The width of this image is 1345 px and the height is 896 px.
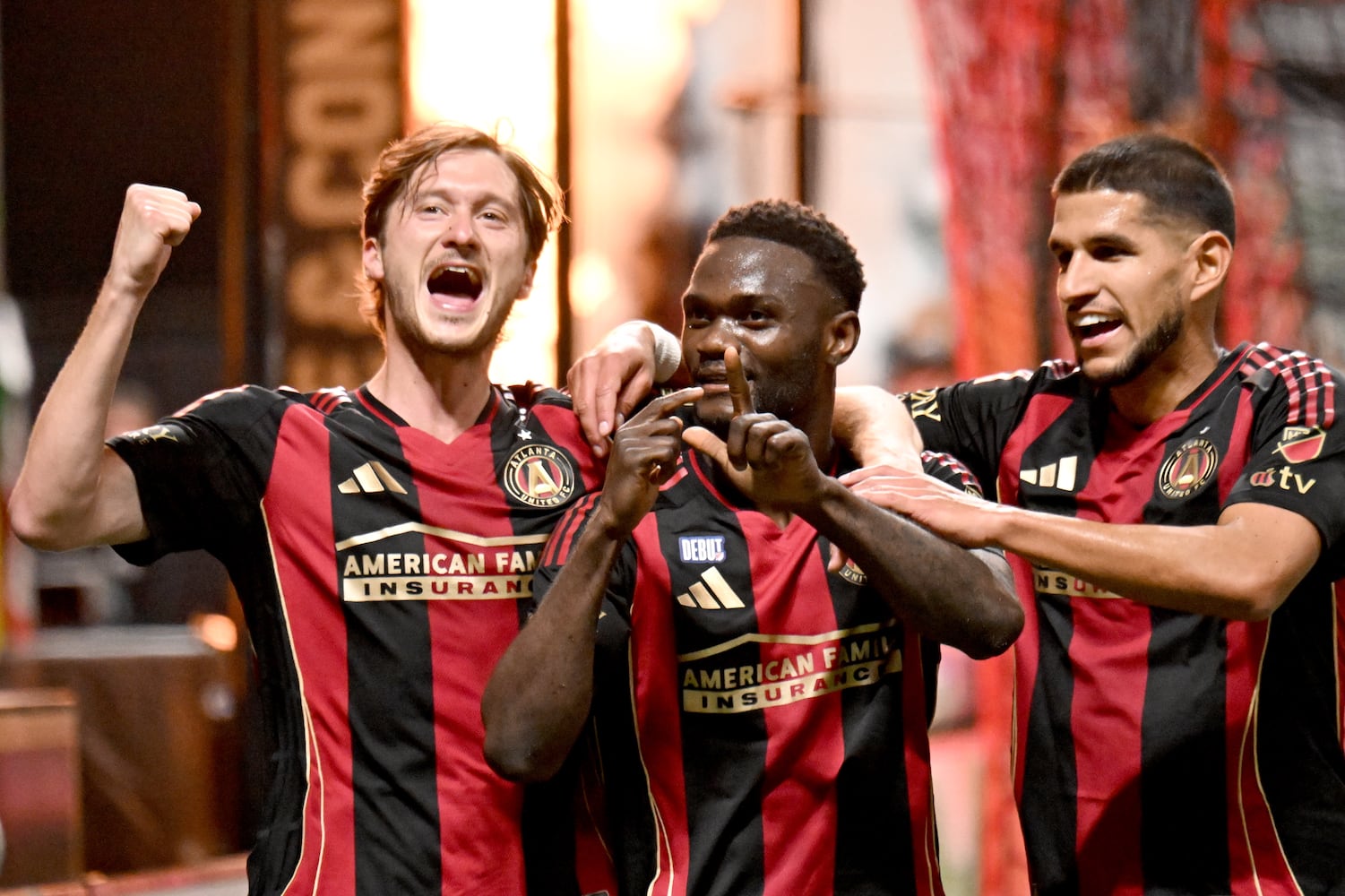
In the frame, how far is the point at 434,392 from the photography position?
2.73 m

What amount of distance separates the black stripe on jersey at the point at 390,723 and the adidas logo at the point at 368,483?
0.03ft

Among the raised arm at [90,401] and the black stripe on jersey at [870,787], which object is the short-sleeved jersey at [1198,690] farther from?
the raised arm at [90,401]

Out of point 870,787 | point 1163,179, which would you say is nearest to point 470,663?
point 870,787

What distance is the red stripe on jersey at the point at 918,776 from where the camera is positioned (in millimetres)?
2475

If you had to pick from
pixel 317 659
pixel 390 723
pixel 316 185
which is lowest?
pixel 390 723

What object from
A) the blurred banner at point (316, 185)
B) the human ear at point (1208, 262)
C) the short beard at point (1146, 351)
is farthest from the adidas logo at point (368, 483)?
the blurred banner at point (316, 185)

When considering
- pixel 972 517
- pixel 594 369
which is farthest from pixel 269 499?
pixel 972 517

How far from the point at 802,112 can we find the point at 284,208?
2332 millimetres

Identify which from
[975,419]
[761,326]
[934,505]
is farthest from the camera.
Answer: [975,419]

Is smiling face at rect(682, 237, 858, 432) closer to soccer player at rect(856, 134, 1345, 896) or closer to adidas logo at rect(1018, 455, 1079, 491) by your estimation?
soccer player at rect(856, 134, 1345, 896)

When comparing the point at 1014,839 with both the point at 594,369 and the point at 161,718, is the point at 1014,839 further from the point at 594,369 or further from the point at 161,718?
the point at 594,369

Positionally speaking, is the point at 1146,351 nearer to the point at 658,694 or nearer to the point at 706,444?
the point at 706,444

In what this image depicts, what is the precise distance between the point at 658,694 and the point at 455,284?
37.0 inches

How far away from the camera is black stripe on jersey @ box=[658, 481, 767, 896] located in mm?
2354
